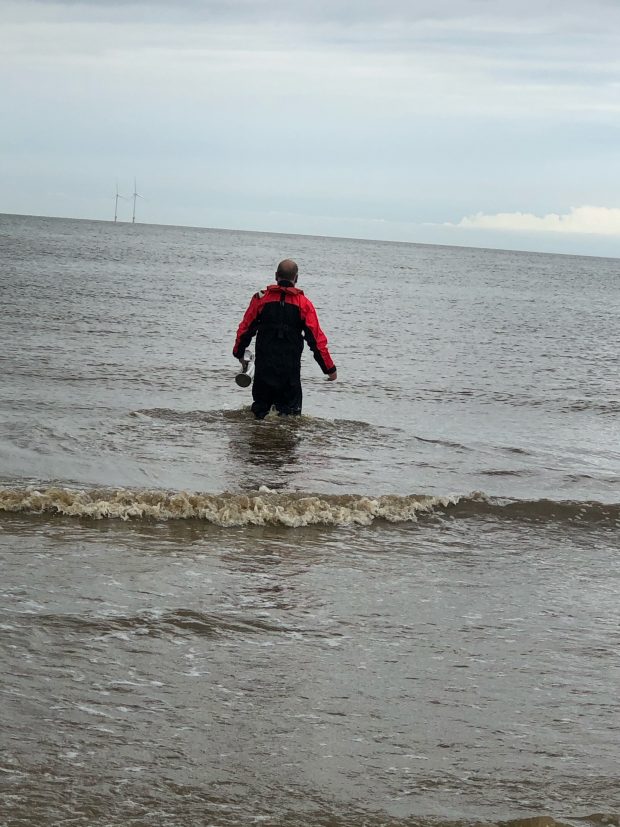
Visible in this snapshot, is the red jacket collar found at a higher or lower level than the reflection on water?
higher

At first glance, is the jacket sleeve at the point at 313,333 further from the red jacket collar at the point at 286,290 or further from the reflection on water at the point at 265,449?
the reflection on water at the point at 265,449

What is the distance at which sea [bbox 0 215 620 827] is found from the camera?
3367mm

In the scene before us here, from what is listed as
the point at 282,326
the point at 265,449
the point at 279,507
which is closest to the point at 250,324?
the point at 282,326

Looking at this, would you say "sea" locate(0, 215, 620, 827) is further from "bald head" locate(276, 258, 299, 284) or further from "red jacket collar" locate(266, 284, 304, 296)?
"bald head" locate(276, 258, 299, 284)

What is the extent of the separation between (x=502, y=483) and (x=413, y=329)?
22323mm

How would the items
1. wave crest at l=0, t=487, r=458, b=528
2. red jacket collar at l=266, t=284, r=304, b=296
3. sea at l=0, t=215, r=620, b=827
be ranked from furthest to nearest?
red jacket collar at l=266, t=284, r=304, b=296
wave crest at l=0, t=487, r=458, b=528
sea at l=0, t=215, r=620, b=827

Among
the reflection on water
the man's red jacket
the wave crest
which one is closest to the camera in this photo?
the wave crest

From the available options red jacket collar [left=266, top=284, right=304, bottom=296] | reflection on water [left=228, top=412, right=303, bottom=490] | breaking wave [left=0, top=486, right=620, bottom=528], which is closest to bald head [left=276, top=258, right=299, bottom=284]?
red jacket collar [left=266, top=284, right=304, bottom=296]

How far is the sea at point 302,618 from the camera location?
3.37 m

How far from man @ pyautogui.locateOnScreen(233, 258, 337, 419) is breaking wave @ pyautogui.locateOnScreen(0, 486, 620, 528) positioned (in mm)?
2865

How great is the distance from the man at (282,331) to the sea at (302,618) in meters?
0.69

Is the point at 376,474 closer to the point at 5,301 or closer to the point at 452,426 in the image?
the point at 452,426

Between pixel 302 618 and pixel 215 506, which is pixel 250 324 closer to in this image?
pixel 215 506

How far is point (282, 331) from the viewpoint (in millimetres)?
10328
